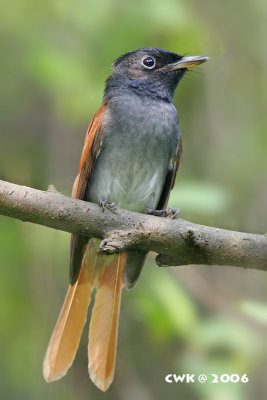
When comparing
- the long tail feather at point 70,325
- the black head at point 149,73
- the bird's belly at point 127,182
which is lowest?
the long tail feather at point 70,325

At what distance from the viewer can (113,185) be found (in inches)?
189

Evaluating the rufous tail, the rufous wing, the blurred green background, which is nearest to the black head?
the blurred green background

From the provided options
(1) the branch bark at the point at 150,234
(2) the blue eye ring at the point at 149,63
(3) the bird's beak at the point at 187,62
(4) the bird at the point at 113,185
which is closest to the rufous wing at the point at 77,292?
(4) the bird at the point at 113,185

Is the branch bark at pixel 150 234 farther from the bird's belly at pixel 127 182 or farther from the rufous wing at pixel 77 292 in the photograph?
the bird's belly at pixel 127 182

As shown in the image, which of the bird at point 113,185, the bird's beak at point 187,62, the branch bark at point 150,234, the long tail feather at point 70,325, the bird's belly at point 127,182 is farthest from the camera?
the bird's beak at point 187,62

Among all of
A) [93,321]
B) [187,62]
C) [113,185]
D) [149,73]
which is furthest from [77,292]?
[187,62]

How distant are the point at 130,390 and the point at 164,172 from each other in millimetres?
1716

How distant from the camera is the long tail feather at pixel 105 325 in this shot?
451 centimetres

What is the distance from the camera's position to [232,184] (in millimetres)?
5535

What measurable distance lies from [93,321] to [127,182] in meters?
1.02

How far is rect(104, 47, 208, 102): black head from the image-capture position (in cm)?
532

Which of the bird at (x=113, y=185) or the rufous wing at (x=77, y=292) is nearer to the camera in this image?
the rufous wing at (x=77, y=292)

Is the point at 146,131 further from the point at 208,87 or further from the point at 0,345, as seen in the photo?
the point at 0,345

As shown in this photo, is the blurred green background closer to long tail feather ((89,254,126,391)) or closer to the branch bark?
long tail feather ((89,254,126,391))
